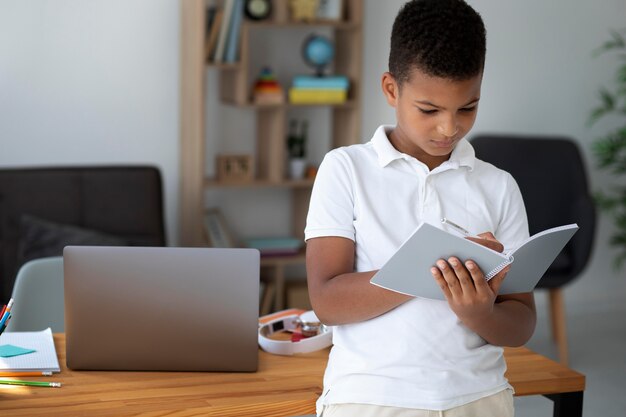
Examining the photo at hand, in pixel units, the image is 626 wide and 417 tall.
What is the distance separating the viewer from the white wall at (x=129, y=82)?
144 inches

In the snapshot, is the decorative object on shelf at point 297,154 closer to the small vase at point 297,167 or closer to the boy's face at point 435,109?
the small vase at point 297,167

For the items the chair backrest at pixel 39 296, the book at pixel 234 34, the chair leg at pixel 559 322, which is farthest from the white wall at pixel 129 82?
the chair backrest at pixel 39 296

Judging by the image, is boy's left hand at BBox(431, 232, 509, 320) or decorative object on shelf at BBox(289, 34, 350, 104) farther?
decorative object on shelf at BBox(289, 34, 350, 104)

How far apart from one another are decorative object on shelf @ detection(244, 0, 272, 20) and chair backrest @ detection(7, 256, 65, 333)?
1908 mm

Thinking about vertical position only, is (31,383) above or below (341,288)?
below

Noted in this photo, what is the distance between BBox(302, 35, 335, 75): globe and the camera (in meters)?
3.87

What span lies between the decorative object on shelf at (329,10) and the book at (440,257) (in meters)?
2.67

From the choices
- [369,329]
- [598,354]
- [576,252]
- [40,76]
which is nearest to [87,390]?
[369,329]

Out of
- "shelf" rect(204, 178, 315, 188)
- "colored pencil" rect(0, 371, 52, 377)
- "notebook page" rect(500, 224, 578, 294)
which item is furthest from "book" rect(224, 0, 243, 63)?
"notebook page" rect(500, 224, 578, 294)

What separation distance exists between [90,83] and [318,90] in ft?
3.11

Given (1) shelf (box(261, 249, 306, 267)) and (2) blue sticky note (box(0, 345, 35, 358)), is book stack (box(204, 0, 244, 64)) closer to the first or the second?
(1) shelf (box(261, 249, 306, 267))

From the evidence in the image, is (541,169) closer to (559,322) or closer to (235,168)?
(559,322)

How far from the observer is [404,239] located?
143cm

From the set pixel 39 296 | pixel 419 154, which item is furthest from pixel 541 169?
pixel 419 154
